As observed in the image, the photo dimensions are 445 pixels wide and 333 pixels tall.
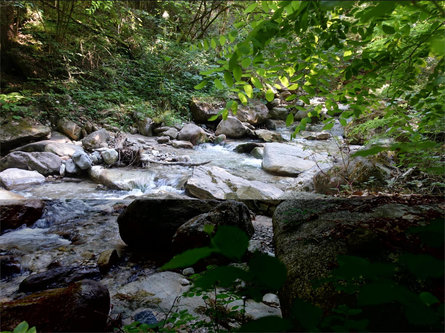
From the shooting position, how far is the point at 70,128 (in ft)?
23.9

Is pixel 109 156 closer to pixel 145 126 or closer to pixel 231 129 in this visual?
pixel 145 126

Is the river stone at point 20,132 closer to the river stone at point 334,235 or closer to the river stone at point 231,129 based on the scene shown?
the river stone at point 231,129

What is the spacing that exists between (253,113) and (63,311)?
1136 centimetres

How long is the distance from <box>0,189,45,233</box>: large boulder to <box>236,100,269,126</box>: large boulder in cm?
903

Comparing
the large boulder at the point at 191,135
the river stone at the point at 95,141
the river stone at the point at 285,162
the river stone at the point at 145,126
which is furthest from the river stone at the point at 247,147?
the river stone at the point at 95,141

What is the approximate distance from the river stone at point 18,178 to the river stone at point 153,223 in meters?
3.64

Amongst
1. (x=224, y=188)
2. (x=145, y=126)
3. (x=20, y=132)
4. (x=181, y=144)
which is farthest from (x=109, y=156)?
(x=224, y=188)

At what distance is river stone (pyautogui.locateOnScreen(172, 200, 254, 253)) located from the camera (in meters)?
2.45

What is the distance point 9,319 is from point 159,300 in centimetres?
A: 92

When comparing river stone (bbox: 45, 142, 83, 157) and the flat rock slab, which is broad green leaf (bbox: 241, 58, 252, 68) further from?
river stone (bbox: 45, 142, 83, 157)

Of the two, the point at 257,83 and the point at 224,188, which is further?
the point at 224,188

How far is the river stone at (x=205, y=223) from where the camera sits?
2.45 m

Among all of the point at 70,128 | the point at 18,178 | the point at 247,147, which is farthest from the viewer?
the point at 247,147

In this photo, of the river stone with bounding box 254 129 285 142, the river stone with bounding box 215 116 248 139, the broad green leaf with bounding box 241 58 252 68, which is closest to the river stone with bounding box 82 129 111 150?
the river stone with bounding box 215 116 248 139
